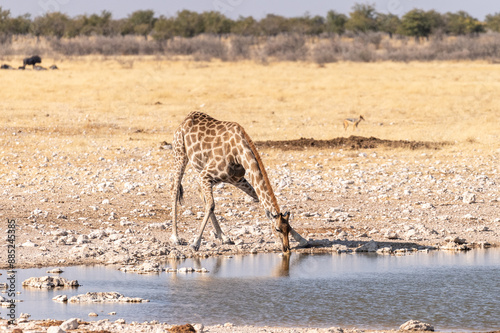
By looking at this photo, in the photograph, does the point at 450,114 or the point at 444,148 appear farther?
the point at 450,114

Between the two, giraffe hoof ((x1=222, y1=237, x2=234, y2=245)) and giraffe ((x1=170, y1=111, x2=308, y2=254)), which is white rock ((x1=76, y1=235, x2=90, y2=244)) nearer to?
giraffe ((x1=170, y1=111, x2=308, y2=254))

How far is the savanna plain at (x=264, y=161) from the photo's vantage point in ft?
37.5

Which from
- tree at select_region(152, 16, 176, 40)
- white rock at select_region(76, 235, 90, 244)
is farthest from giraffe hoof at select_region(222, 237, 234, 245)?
tree at select_region(152, 16, 176, 40)

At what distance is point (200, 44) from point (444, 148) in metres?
36.2

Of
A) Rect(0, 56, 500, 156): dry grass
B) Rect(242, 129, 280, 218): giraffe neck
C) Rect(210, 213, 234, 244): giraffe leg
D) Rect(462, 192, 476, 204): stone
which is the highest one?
Rect(0, 56, 500, 156): dry grass

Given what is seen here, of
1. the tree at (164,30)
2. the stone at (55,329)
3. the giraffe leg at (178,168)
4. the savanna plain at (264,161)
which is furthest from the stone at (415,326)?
the tree at (164,30)

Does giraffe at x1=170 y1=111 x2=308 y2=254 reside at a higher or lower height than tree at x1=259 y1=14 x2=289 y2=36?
lower

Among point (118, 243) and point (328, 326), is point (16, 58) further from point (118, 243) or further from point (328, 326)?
point (328, 326)

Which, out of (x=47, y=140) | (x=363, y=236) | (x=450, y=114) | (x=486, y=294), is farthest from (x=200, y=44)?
(x=486, y=294)

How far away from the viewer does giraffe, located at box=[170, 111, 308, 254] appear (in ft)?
33.1

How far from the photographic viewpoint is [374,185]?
50.8 ft

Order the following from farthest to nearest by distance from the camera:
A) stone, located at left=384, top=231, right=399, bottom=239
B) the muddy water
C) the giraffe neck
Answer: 1. stone, located at left=384, top=231, right=399, bottom=239
2. the giraffe neck
3. the muddy water

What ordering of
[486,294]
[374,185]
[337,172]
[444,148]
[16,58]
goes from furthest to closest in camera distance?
[16,58]
[444,148]
[337,172]
[374,185]
[486,294]

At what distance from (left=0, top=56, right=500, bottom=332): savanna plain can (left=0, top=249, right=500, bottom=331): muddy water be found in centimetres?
57
